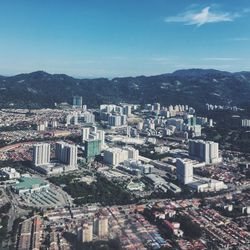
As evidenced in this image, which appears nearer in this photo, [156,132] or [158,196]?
[158,196]

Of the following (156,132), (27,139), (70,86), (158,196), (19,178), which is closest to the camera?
(158,196)

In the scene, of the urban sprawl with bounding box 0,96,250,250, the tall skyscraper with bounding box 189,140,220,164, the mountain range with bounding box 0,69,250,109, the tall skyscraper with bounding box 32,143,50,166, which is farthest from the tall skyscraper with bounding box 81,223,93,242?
the mountain range with bounding box 0,69,250,109

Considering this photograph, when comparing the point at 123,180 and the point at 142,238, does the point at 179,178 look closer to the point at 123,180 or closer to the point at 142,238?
the point at 123,180

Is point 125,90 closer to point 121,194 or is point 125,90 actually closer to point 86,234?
point 121,194

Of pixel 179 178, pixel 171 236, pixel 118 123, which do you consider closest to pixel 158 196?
pixel 179 178

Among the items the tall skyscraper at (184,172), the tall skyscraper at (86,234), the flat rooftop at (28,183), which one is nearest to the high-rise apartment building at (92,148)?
the flat rooftop at (28,183)

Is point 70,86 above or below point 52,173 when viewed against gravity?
above

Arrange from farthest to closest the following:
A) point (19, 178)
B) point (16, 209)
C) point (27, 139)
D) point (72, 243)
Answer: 1. point (27, 139)
2. point (19, 178)
3. point (16, 209)
4. point (72, 243)

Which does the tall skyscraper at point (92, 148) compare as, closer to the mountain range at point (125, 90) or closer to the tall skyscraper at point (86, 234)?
the tall skyscraper at point (86, 234)
